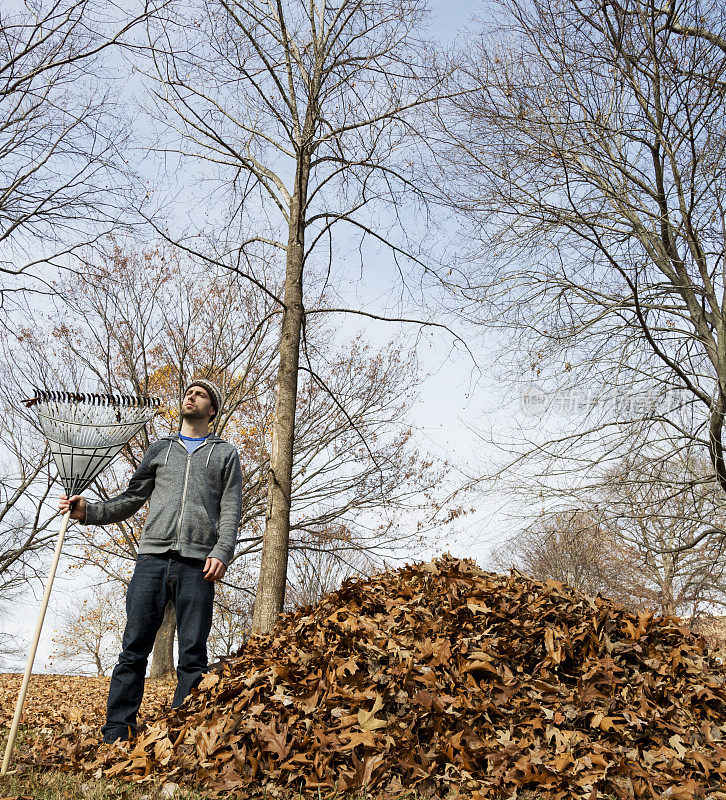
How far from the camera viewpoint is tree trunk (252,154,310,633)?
6.02 meters

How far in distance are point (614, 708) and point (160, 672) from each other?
34.8ft

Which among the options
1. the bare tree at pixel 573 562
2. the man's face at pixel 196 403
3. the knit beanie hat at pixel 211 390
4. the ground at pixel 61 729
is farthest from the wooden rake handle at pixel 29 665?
the bare tree at pixel 573 562

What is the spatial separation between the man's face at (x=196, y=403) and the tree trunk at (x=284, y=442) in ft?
6.55

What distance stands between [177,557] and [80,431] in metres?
1.04

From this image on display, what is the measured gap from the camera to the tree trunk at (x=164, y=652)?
12148 millimetres

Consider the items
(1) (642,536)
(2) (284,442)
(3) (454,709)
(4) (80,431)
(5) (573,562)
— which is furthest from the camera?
(5) (573,562)

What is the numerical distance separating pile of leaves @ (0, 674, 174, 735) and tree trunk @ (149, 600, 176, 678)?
81cm

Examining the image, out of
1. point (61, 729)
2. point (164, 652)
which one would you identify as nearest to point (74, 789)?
point (61, 729)

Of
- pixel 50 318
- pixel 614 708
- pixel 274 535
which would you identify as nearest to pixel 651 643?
pixel 614 708

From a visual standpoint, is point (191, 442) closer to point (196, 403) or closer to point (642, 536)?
point (196, 403)

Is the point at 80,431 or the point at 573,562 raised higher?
the point at 573,562

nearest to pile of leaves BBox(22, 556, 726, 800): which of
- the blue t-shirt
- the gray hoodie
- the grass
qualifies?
the grass

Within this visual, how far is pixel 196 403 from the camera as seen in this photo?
14.5ft

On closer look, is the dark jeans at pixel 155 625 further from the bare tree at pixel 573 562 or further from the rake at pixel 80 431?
the bare tree at pixel 573 562
